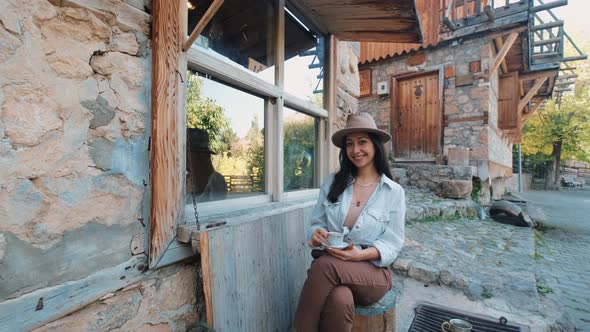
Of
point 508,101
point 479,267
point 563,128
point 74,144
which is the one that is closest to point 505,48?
point 508,101

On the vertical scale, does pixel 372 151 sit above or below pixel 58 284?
above

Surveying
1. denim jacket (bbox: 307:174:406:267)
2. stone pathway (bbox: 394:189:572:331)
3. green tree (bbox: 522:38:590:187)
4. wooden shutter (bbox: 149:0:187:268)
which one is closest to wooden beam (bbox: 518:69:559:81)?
stone pathway (bbox: 394:189:572:331)

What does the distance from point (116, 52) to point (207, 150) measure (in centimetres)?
81

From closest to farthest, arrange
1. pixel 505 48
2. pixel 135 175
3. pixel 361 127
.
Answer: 1. pixel 135 175
2. pixel 361 127
3. pixel 505 48

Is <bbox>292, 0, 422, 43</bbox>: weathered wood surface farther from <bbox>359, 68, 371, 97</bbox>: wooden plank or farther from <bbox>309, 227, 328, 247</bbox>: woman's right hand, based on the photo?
<bbox>359, 68, 371, 97</bbox>: wooden plank

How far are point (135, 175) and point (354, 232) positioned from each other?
4.13 ft

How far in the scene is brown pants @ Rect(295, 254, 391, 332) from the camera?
4.71 ft

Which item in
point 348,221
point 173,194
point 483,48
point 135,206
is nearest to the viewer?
point 135,206

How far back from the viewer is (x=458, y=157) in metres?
6.63

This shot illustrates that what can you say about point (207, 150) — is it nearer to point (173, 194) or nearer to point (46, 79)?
point (173, 194)

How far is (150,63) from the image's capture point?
1442mm

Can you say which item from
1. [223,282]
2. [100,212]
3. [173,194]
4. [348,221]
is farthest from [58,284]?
[348,221]

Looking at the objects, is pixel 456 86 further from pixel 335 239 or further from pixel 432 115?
pixel 335 239

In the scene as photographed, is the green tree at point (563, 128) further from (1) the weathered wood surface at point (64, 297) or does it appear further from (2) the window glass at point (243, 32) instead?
Result: (1) the weathered wood surface at point (64, 297)
